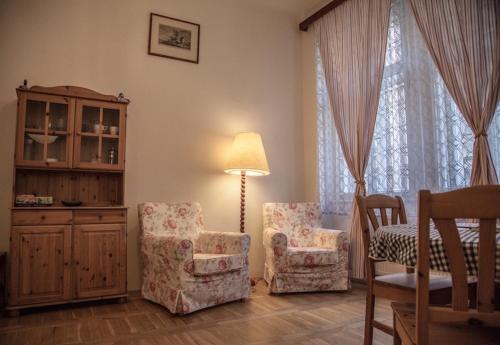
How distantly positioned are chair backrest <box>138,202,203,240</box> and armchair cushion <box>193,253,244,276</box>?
0.53 meters

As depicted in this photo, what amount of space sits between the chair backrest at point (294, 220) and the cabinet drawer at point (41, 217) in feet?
6.07

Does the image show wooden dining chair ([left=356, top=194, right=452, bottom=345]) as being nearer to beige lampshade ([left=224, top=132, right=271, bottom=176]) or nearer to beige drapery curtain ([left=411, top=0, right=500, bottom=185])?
beige drapery curtain ([left=411, top=0, right=500, bottom=185])

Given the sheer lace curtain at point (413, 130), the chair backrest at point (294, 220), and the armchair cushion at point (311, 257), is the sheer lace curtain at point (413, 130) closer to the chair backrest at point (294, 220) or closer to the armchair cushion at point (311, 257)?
the chair backrest at point (294, 220)

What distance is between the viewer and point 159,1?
3529mm

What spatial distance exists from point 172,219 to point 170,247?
59 cm

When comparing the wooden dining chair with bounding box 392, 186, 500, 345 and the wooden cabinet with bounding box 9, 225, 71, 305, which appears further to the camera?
the wooden cabinet with bounding box 9, 225, 71, 305

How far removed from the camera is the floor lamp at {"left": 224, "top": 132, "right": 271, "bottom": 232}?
3.36 m

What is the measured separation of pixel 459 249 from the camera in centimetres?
94

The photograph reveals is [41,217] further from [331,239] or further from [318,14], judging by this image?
[318,14]

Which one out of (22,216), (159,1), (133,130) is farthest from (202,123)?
(22,216)

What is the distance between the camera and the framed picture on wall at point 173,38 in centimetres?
347

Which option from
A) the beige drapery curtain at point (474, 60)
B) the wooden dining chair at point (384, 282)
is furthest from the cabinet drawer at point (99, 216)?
the beige drapery curtain at point (474, 60)

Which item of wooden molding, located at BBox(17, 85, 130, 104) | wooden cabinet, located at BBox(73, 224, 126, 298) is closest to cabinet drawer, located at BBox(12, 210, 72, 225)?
wooden cabinet, located at BBox(73, 224, 126, 298)

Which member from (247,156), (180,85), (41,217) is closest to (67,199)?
(41,217)
